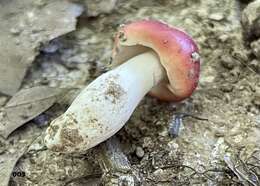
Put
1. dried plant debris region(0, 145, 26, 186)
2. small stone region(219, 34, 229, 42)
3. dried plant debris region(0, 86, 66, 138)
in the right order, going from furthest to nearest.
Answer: small stone region(219, 34, 229, 42) → dried plant debris region(0, 86, 66, 138) → dried plant debris region(0, 145, 26, 186)

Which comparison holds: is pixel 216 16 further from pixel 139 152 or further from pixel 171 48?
pixel 139 152

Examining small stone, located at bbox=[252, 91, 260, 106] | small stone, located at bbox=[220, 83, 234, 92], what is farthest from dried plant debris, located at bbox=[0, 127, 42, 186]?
small stone, located at bbox=[252, 91, 260, 106]

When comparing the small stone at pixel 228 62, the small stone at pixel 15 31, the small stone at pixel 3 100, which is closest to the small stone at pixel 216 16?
the small stone at pixel 228 62

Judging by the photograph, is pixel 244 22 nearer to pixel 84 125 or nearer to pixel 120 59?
pixel 120 59

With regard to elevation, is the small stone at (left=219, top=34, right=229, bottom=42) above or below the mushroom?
below

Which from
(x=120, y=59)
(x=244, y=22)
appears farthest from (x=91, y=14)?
(x=244, y=22)

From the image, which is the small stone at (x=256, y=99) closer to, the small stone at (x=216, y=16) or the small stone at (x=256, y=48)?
the small stone at (x=256, y=48)

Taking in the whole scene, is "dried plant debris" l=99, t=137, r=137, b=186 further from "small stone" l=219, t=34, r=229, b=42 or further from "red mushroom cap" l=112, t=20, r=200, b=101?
"small stone" l=219, t=34, r=229, b=42

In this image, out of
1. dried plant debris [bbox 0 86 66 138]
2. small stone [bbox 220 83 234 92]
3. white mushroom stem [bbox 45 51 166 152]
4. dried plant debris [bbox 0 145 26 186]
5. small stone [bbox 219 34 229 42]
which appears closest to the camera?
white mushroom stem [bbox 45 51 166 152]
